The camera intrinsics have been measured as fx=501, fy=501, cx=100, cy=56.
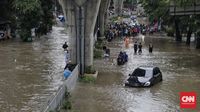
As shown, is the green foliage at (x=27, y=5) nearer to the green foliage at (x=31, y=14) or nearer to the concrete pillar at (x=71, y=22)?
the green foliage at (x=31, y=14)

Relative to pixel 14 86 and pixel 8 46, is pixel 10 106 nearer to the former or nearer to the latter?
pixel 14 86

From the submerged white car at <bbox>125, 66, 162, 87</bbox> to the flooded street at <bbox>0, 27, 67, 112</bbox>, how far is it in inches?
193

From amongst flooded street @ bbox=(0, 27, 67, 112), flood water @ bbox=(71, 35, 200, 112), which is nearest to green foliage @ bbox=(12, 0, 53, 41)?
flooded street @ bbox=(0, 27, 67, 112)

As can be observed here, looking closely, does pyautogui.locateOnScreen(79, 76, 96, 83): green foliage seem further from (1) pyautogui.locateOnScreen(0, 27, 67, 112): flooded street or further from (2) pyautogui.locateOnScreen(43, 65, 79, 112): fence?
(2) pyautogui.locateOnScreen(43, 65, 79, 112): fence

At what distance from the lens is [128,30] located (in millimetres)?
85188

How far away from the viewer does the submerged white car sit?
108 feet

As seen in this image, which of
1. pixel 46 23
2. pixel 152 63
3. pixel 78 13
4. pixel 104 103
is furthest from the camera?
pixel 46 23

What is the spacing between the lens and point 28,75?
121 ft

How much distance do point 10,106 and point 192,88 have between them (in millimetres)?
12847

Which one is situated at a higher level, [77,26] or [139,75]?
[77,26]

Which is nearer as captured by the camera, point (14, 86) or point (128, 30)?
point (14, 86)

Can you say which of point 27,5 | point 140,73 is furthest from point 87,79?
point 27,5

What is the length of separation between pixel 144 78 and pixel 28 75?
892 centimetres

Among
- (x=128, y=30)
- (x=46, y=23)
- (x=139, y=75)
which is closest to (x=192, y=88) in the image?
(x=139, y=75)
